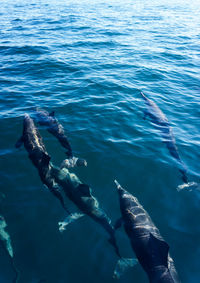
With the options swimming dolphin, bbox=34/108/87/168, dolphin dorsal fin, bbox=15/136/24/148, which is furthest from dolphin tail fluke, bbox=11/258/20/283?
dolphin dorsal fin, bbox=15/136/24/148

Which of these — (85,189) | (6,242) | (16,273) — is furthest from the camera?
(85,189)

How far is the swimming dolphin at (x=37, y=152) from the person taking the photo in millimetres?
9062

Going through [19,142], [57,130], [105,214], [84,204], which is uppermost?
[57,130]

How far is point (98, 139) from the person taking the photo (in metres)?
11.7

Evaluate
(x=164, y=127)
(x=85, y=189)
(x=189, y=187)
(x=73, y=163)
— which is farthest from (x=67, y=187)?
(x=164, y=127)

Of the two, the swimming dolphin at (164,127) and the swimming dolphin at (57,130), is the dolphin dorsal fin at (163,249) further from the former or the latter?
the swimming dolphin at (57,130)

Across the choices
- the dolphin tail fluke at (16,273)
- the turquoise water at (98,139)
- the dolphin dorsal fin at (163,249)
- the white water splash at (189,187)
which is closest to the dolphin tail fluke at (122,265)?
the turquoise water at (98,139)

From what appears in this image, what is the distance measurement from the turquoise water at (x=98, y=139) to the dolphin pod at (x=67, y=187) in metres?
0.26

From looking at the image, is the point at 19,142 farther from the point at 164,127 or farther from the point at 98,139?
the point at 164,127

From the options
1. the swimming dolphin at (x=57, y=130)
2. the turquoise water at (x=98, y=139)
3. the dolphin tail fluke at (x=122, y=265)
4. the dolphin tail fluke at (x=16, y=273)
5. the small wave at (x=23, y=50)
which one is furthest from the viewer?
the small wave at (x=23, y=50)

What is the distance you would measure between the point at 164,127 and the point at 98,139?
13.4 feet

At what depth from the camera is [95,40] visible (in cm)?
2578

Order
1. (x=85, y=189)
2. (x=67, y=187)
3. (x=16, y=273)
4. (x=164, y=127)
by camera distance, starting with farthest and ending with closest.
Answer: (x=164, y=127)
(x=67, y=187)
(x=85, y=189)
(x=16, y=273)

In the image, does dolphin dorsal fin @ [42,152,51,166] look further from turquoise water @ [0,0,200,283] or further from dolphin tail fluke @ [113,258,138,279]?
dolphin tail fluke @ [113,258,138,279]
